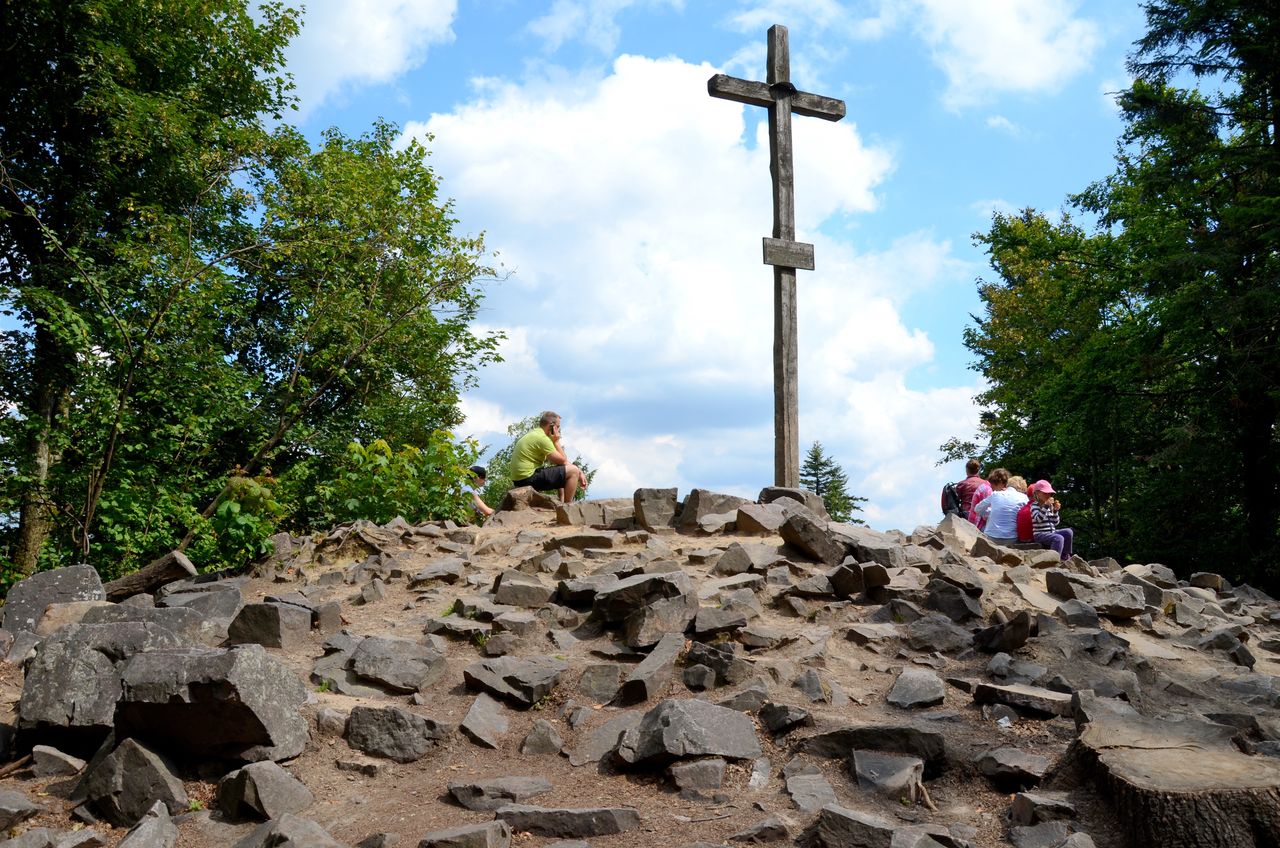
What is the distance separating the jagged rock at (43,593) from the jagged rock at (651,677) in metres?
5.29

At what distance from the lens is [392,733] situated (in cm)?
562

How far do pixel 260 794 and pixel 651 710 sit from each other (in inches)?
84.9

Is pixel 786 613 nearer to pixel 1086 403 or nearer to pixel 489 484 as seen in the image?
pixel 1086 403

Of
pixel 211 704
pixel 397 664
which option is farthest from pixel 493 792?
pixel 397 664

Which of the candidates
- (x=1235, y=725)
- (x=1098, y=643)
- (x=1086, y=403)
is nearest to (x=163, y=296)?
(x=1098, y=643)

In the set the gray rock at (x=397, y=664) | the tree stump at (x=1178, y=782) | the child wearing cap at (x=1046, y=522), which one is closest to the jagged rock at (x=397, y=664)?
the gray rock at (x=397, y=664)

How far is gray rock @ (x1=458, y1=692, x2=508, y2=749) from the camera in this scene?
18.7 feet

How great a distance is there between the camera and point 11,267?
17.3 meters

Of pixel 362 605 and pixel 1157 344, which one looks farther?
pixel 1157 344

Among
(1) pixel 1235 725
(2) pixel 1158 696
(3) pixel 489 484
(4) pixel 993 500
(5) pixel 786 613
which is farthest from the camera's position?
(3) pixel 489 484

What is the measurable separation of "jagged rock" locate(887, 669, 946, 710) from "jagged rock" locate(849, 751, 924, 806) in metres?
0.90

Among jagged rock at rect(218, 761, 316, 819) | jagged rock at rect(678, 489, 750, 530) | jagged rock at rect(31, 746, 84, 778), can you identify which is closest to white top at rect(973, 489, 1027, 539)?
jagged rock at rect(678, 489, 750, 530)

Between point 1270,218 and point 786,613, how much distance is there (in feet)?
51.0

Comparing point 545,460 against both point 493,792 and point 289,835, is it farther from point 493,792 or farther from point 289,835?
point 289,835
